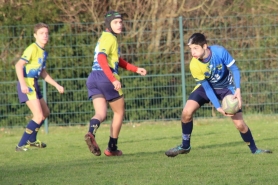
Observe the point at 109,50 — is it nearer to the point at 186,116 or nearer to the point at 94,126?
the point at 94,126

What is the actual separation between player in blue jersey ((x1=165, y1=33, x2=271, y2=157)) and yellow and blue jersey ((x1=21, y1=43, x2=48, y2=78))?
285cm

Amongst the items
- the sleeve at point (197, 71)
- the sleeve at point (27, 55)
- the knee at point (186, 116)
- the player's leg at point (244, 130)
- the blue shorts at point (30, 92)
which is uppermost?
the sleeve at point (27, 55)

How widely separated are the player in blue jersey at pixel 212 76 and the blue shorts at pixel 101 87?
3.19ft

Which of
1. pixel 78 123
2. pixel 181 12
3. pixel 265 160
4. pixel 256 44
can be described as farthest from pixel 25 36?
pixel 265 160

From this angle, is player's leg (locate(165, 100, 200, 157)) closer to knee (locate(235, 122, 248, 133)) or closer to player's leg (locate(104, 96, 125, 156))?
knee (locate(235, 122, 248, 133))

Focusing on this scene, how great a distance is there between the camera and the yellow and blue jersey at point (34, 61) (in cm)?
1070

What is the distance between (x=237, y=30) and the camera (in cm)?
1510

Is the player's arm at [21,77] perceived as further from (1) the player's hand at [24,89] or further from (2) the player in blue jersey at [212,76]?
(2) the player in blue jersey at [212,76]

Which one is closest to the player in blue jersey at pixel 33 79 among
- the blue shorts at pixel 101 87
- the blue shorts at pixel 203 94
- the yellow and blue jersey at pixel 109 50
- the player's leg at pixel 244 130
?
the blue shorts at pixel 101 87

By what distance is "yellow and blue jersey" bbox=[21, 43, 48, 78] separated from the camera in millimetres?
10695

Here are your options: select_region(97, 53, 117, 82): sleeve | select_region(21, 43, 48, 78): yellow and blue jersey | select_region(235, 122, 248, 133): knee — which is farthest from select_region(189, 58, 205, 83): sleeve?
select_region(21, 43, 48, 78): yellow and blue jersey

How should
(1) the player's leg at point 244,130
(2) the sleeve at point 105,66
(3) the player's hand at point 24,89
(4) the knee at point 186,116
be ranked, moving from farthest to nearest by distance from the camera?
(3) the player's hand at point 24,89 → (4) the knee at point 186,116 → (2) the sleeve at point 105,66 → (1) the player's leg at point 244,130

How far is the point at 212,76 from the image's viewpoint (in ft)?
28.0

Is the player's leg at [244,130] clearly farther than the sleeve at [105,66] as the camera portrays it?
No
